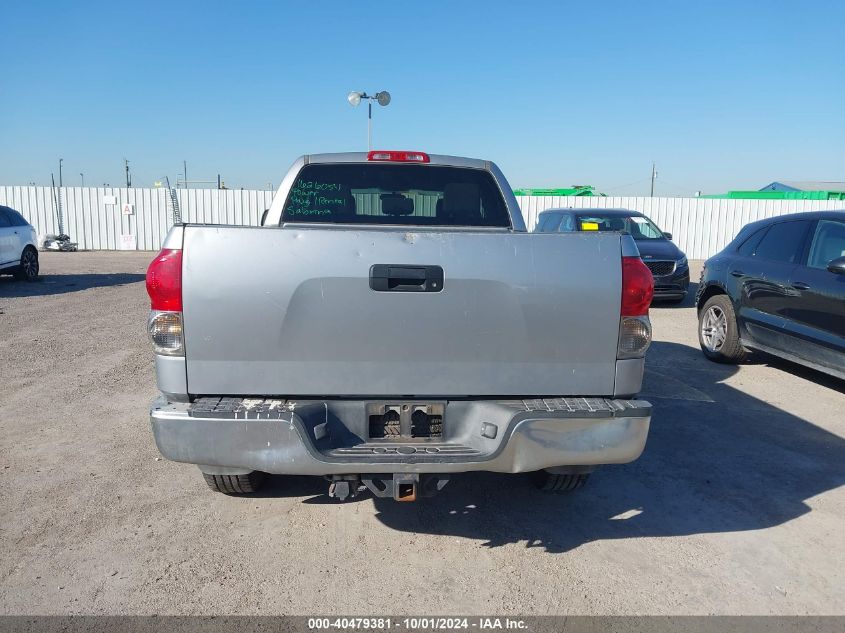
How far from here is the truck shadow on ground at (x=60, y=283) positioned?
12.9 metres

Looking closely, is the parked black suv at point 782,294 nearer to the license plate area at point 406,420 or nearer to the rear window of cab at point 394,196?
the rear window of cab at point 394,196

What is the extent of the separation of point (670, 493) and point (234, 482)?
2712 mm

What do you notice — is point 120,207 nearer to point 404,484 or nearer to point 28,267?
point 28,267

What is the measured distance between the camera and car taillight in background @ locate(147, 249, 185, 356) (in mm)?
2729

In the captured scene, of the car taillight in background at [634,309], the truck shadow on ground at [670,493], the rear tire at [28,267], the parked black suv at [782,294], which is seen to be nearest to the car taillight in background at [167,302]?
the truck shadow on ground at [670,493]

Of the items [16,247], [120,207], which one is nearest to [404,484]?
[16,247]

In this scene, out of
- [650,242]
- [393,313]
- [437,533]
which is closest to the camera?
[393,313]

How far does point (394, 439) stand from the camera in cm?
291

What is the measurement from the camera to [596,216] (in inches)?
514

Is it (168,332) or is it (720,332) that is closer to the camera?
(168,332)

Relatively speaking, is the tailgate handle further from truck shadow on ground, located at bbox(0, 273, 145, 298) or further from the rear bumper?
truck shadow on ground, located at bbox(0, 273, 145, 298)

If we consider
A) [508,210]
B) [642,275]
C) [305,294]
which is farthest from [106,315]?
[642,275]

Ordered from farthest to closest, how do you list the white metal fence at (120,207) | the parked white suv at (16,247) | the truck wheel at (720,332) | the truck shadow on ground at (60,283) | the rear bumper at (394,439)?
the white metal fence at (120,207)
the parked white suv at (16,247)
the truck shadow on ground at (60,283)
the truck wheel at (720,332)
the rear bumper at (394,439)

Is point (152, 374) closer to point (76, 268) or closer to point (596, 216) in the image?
point (596, 216)
